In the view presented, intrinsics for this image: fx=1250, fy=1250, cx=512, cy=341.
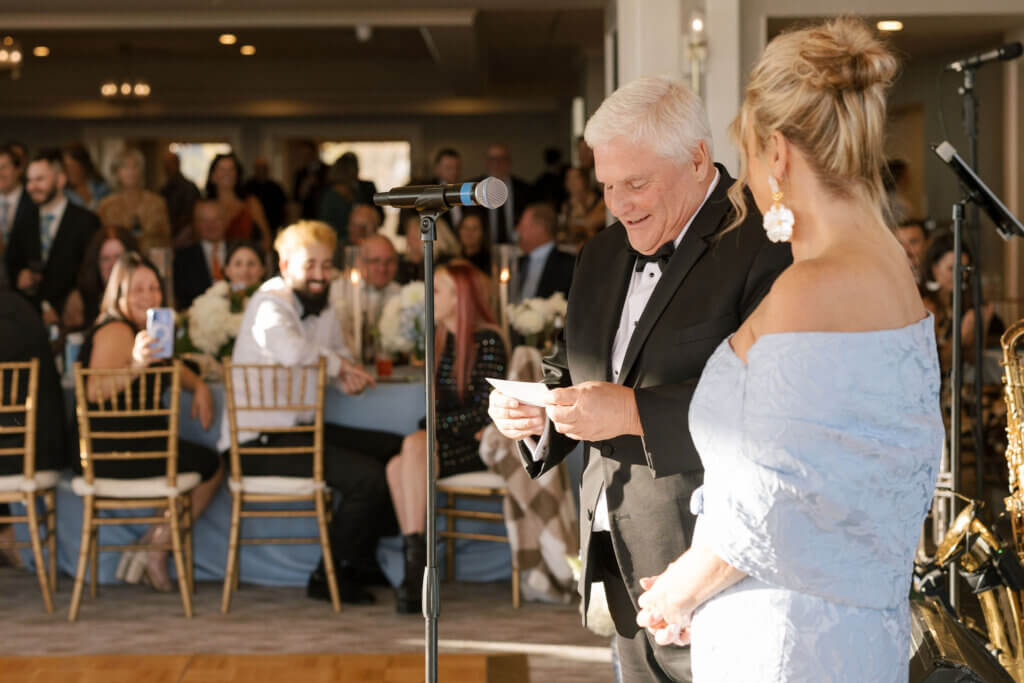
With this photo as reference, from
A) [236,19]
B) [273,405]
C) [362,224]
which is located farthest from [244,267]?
[236,19]

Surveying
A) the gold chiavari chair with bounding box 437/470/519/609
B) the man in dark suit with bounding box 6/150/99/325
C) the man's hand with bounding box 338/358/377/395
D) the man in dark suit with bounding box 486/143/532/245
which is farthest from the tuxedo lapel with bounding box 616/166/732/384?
the man in dark suit with bounding box 486/143/532/245

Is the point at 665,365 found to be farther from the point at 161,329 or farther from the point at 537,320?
the point at 537,320

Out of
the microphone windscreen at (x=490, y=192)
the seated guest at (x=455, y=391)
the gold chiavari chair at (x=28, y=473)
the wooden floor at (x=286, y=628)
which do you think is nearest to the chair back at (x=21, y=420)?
the gold chiavari chair at (x=28, y=473)

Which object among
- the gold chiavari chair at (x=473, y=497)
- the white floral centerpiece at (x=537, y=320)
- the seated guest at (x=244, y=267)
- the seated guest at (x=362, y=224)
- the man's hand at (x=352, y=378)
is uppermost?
the seated guest at (x=362, y=224)

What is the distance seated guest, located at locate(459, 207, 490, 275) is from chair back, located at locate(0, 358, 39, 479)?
3.55m

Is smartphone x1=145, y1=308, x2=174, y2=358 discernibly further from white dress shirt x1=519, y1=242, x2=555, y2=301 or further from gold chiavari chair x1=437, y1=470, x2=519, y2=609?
white dress shirt x1=519, y1=242, x2=555, y2=301

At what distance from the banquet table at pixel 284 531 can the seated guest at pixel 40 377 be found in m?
0.29

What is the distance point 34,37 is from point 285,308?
8.84m

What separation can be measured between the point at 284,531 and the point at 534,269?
9.22ft

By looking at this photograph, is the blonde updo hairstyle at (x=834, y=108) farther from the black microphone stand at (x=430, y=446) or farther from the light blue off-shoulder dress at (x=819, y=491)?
the black microphone stand at (x=430, y=446)

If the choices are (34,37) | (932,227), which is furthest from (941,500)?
(34,37)

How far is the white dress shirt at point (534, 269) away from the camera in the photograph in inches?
306

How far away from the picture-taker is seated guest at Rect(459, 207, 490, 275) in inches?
329

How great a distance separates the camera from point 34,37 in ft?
41.7
